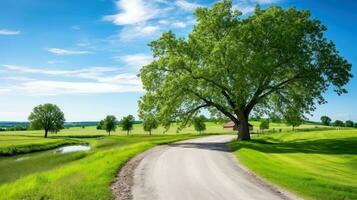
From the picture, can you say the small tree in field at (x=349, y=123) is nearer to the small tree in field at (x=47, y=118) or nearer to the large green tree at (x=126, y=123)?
the large green tree at (x=126, y=123)

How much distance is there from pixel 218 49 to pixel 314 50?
13226 millimetres

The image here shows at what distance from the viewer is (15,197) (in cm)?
1797

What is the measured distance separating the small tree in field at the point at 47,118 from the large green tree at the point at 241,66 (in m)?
79.5

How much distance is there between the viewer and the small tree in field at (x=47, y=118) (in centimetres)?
12438

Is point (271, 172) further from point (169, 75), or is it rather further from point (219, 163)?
Result: point (169, 75)

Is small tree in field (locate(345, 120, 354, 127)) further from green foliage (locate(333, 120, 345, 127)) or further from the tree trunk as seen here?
the tree trunk

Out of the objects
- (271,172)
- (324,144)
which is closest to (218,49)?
(324,144)

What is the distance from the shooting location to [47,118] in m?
126

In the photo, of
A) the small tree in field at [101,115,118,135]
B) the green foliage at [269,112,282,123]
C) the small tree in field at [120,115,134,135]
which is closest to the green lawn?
the green foliage at [269,112,282,123]

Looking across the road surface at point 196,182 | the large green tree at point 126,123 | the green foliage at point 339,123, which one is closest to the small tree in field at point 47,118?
the large green tree at point 126,123

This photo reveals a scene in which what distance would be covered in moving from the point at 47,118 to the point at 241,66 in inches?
3660

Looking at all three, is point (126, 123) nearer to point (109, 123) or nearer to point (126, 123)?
point (126, 123)

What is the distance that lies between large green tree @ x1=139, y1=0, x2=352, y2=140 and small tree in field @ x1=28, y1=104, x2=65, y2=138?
261 feet

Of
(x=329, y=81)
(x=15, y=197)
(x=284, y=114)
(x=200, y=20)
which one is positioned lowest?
(x=15, y=197)
